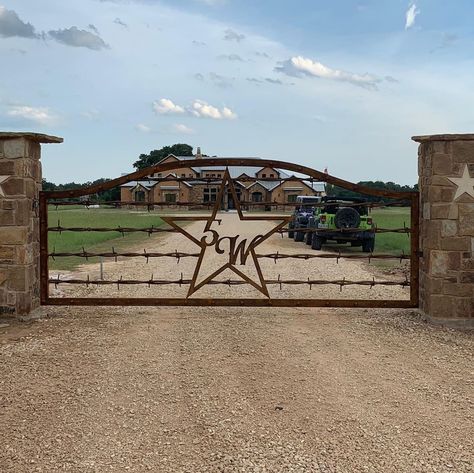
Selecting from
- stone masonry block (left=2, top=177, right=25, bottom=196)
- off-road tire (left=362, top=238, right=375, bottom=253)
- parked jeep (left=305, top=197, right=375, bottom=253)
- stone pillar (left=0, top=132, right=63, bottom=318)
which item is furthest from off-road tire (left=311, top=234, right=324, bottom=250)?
stone masonry block (left=2, top=177, right=25, bottom=196)

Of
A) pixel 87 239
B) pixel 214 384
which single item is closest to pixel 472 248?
pixel 214 384

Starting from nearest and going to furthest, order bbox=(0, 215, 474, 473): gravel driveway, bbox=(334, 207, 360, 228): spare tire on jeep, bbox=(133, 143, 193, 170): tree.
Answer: bbox=(0, 215, 474, 473): gravel driveway
bbox=(334, 207, 360, 228): spare tire on jeep
bbox=(133, 143, 193, 170): tree

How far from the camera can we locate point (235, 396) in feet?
15.0

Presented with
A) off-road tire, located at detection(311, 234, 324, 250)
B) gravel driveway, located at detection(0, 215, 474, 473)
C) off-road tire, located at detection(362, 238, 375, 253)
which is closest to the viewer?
gravel driveway, located at detection(0, 215, 474, 473)

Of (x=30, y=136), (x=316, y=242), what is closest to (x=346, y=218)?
(x=316, y=242)

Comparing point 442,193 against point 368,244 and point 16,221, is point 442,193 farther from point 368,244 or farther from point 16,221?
point 368,244

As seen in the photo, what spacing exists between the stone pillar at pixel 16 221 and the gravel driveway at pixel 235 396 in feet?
1.53

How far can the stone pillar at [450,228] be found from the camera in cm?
687

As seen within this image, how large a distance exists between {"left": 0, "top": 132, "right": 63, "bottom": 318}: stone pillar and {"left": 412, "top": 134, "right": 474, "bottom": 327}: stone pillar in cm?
487

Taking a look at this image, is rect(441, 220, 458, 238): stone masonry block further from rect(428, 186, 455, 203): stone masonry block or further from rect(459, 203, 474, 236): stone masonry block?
rect(428, 186, 455, 203): stone masonry block

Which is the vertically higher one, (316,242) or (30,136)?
(30,136)

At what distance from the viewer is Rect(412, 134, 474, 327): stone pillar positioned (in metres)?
6.87

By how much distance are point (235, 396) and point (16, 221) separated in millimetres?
3962

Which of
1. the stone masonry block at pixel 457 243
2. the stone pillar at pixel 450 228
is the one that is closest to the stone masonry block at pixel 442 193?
the stone pillar at pixel 450 228
